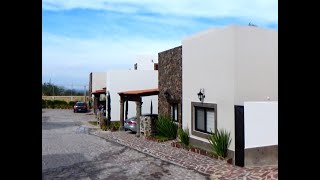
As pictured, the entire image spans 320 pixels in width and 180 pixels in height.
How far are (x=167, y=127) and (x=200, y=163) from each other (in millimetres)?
6118

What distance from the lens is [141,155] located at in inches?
569

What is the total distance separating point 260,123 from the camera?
11.9m

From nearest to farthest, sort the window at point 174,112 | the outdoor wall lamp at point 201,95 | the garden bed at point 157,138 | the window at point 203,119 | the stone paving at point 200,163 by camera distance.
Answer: the stone paving at point 200,163, the window at point 203,119, the outdoor wall lamp at point 201,95, the garden bed at point 157,138, the window at point 174,112

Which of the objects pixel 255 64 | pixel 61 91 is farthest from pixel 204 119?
pixel 61 91

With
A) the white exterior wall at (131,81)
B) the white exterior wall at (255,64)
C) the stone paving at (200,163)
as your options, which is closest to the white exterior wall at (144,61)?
the white exterior wall at (131,81)

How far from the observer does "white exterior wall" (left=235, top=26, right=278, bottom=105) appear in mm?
12562

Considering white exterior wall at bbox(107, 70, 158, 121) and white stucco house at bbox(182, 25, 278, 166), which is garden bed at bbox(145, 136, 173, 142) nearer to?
white stucco house at bbox(182, 25, 278, 166)

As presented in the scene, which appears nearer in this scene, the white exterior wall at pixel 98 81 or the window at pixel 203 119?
the window at pixel 203 119

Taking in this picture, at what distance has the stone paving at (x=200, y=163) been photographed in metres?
10.5

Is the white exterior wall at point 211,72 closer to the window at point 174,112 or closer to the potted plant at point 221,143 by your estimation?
the potted plant at point 221,143

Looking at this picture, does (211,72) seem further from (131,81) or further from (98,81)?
(98,81)
